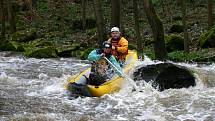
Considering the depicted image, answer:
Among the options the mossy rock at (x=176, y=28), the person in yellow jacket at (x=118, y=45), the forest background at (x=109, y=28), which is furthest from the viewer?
the mossy rock at (x=176, y=28)

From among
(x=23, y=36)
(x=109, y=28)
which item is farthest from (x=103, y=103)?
(x=109, y=28)

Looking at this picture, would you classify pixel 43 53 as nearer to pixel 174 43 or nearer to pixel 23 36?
pixel 174 43

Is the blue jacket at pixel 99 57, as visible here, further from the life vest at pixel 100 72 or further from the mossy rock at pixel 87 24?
the mossy rock at pixel 87 24

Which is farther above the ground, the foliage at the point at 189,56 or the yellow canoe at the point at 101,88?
the yellow canoe at the point at 101,88

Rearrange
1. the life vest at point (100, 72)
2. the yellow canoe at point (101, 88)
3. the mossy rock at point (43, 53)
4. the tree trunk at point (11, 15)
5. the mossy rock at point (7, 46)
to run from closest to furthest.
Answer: the yellow canoe at point (101, 88)
the life vest at point (100, 72)
the mossy rock at point (43, 53)
the mossy rock at point (7, 46)
the tree trunk at point (11, 15)

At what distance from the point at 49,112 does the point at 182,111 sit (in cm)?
269

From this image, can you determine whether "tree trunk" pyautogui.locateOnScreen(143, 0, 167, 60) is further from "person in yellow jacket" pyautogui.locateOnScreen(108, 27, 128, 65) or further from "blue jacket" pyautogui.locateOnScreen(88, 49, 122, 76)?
"blue jacket" pyautogui.locateOnScreen(88, 49, 122, 76)

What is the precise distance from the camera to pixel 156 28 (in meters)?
13.8

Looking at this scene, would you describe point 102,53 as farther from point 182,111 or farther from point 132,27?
point 132,27

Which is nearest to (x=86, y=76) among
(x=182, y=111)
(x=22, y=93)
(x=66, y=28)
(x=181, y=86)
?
(x=22, y=93)

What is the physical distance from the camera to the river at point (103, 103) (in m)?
8.34

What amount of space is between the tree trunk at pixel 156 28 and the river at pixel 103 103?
1.59m

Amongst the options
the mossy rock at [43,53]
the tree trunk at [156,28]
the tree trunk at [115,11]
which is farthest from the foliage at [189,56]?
the mossy rock at [43,53]

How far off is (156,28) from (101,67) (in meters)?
3.47
